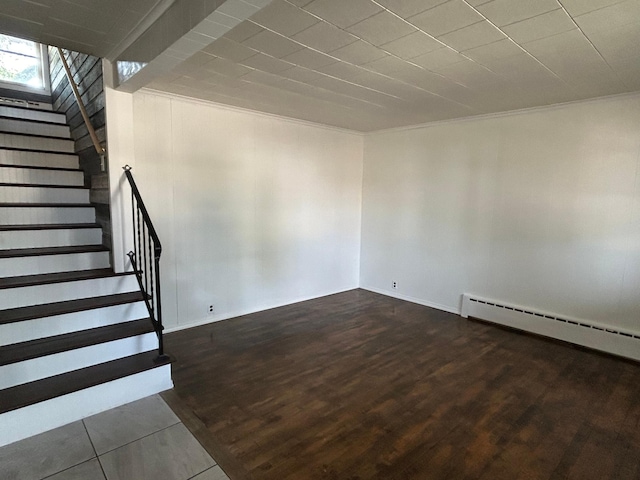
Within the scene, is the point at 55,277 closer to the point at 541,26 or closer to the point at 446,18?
the point at 446,18

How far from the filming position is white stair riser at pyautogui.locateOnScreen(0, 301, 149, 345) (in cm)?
252

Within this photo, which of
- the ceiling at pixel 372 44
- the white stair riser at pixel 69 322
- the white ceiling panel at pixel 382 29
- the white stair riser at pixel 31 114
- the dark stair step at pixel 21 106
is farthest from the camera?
the dark stair step at pixel 21 106

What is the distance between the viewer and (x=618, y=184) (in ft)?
11.4

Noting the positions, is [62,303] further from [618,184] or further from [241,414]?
[618,184]

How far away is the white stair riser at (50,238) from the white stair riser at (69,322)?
34.7 inches

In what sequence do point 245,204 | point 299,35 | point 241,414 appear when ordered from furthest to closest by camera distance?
point 245,204
point 241,414
point 299,35

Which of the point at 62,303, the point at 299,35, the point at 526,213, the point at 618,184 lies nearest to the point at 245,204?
the point at 62,303

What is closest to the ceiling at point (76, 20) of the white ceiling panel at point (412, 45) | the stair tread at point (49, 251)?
the white ceiling panel at point (412, 45)

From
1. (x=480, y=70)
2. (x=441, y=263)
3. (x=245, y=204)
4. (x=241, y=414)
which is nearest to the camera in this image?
(x=241, y=414)

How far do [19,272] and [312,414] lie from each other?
2649 mm

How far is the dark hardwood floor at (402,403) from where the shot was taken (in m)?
2.06

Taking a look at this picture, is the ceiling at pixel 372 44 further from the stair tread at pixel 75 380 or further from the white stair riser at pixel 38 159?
the stair tread at pixel 75 380

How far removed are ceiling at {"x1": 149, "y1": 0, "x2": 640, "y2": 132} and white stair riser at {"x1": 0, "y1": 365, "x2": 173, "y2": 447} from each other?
2.48 meters

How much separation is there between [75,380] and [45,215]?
5.88 ft
